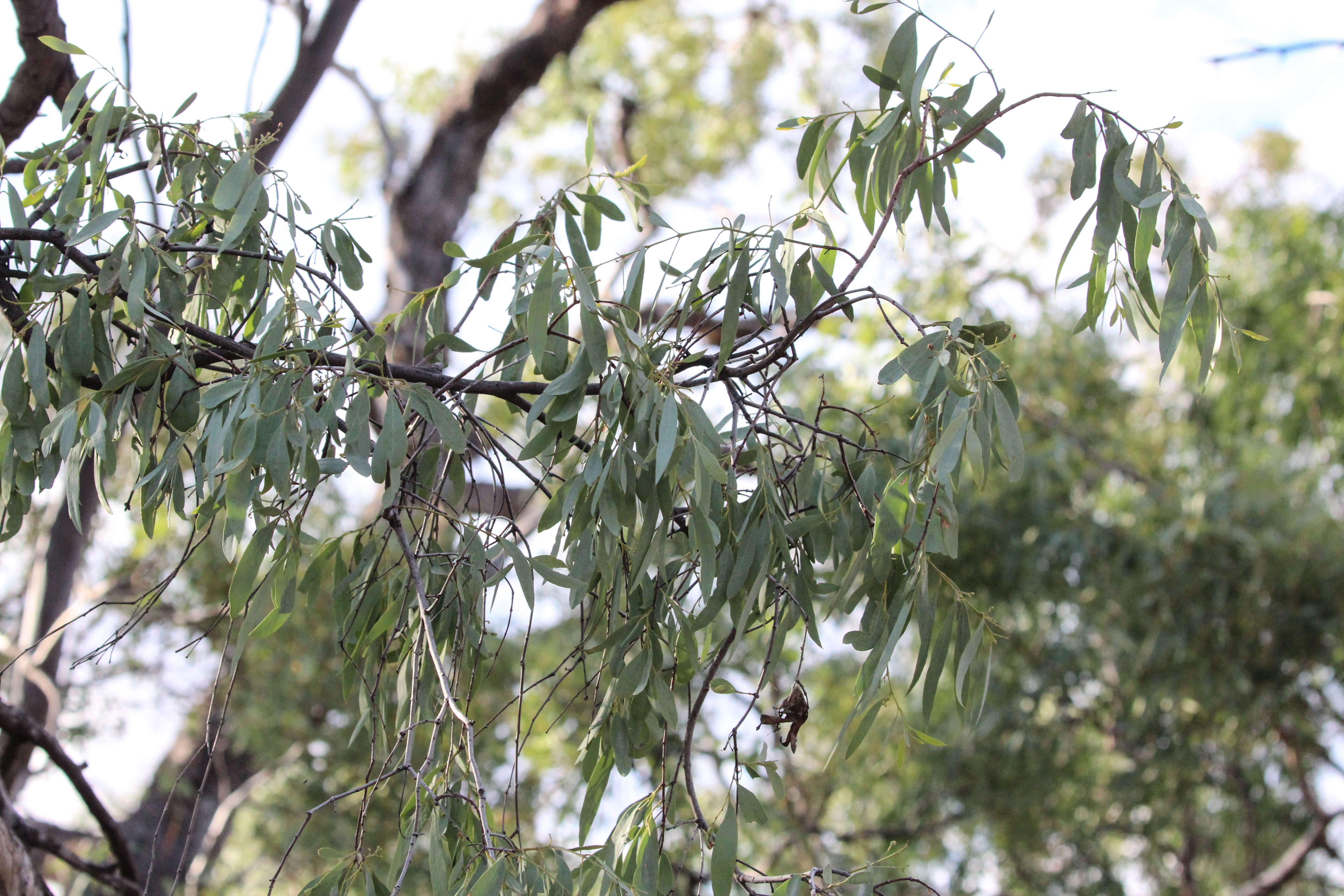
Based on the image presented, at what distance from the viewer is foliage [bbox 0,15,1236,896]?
3.30ft

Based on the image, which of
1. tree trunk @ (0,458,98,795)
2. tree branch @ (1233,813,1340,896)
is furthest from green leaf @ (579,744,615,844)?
tree branch @ (1233,813,1340,896)

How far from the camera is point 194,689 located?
4.90 metres

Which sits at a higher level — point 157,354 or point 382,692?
point 157,354

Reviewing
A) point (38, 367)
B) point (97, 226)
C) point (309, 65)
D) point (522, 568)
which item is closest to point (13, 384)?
point (38, 367)

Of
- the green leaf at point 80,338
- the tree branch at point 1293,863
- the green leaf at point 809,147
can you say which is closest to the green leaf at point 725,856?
the green leaf at point 809,147

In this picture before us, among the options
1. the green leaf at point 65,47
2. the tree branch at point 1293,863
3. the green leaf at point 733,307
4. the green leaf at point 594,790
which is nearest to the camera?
the green leaf at point 733,307

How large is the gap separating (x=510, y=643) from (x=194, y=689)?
169 centimetres

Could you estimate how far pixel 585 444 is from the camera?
112 centimetres

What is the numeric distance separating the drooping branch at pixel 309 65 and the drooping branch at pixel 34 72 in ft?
3.35

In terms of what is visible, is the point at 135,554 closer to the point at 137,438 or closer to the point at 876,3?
the point at 137,438

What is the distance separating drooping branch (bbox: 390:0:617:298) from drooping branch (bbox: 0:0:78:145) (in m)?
2.08

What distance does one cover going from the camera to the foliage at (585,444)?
1005 mm

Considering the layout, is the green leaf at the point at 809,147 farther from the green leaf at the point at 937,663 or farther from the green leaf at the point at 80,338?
the green leaf at the point at 80,338

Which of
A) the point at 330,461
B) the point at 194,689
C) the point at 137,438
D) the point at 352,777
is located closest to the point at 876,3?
the point at 330,461
